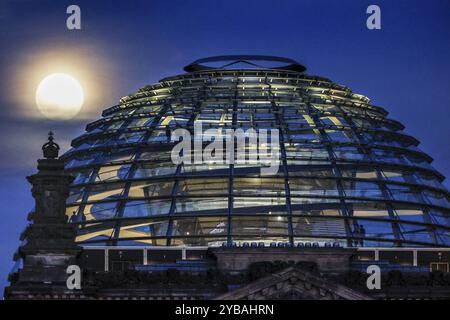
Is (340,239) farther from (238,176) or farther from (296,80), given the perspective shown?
(296,80)

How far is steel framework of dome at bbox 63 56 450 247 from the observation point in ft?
382

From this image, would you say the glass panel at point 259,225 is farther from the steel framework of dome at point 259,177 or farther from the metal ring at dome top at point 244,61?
the metal ring at dome top at point 244,61

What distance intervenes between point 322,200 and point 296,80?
13.8 metres

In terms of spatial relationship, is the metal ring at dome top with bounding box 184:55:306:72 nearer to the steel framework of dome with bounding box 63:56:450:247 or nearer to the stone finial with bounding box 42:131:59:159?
the steel framework of dome with bounding box 63:56:450:247

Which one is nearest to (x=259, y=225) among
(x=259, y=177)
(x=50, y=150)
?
(x=259, y=177)

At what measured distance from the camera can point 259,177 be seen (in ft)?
391

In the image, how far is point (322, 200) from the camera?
118312 millimetres

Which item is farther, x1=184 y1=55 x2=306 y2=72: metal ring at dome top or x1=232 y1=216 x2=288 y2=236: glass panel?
x1=184 y1=55 x2=306 y2=72: metal ring at dome top

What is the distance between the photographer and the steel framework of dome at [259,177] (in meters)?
116

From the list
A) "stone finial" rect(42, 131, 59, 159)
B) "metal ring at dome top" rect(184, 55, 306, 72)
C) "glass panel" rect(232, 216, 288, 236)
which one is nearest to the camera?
"stone finial" rect(42, 131, 59, 159)

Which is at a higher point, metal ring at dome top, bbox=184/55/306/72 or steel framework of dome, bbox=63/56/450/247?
metal ring at dome top, bbox=184/55/306/72

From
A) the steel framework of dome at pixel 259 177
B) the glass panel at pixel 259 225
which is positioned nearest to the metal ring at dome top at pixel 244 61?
the steel framework of dome at pixel 259 177

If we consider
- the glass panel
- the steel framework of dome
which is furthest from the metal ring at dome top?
the glass panel

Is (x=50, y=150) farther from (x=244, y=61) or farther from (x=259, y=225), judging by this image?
(x=244, y=61)
